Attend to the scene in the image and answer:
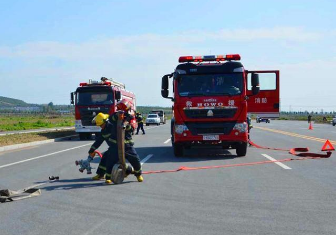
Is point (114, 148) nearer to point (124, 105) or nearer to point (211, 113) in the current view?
point (124, 105)

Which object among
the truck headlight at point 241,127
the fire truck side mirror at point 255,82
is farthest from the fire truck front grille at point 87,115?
the fire truck side mirror at point 255,82

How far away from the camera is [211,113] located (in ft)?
46.3

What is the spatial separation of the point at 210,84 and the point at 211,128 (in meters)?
1.37

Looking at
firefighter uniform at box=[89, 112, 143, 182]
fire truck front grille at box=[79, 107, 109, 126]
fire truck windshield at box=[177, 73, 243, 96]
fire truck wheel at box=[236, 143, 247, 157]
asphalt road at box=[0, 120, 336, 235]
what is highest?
fire truck windshield at box=[177, 73, 243, 96]

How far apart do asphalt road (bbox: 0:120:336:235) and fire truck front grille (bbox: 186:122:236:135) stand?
8.30ft

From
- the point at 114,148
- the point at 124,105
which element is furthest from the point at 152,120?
the point at 124,105

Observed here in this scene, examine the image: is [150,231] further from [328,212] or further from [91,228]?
[328,212]

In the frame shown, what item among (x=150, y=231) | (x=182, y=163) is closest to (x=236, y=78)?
(x=182, y=163)

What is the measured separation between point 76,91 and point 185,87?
13.5 metres

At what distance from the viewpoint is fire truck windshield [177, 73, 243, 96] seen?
559 inches

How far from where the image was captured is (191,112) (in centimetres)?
1419

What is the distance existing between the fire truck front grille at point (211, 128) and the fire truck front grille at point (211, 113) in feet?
0.84

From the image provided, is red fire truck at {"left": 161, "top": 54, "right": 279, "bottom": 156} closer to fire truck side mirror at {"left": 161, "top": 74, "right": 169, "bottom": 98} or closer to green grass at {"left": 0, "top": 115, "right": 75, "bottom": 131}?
fire truck side mirror at {"left": 161, "top": 74, "right": 169, "bottom": 98}

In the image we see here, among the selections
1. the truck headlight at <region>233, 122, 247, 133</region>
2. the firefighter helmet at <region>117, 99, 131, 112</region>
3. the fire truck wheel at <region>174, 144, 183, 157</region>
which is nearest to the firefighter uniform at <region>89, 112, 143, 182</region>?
the firefighter helmet at <region>117, 99, 131, 112</region>
